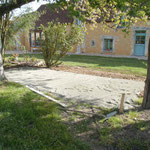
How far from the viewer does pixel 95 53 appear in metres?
19.1

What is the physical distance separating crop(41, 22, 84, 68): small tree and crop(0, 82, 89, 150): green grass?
15.1 feet

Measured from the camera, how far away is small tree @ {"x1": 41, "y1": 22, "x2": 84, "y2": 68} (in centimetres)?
794

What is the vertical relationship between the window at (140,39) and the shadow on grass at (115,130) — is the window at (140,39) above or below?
above

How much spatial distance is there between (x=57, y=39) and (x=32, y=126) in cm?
584

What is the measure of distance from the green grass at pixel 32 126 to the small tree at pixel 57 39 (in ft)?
15.1

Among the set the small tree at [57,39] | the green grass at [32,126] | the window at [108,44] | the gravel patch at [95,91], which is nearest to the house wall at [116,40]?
the window at [108,44]

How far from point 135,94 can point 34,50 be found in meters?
19.0

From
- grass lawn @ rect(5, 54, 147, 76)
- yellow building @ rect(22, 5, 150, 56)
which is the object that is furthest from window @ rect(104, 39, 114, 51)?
grass lawn @ rect(5, 54, 147, 76)

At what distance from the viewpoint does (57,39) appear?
804 centimetres

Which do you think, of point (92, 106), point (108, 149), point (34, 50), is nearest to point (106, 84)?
point (92, 106)

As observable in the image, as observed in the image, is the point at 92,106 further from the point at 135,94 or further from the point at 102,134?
the point at 135,94

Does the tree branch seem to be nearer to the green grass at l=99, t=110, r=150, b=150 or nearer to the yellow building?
the green grass at l=99, t=110, r=150, b=150

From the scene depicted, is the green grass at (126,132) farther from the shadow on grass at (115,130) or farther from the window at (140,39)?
the window at (140,39)

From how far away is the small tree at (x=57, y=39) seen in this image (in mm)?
7938
